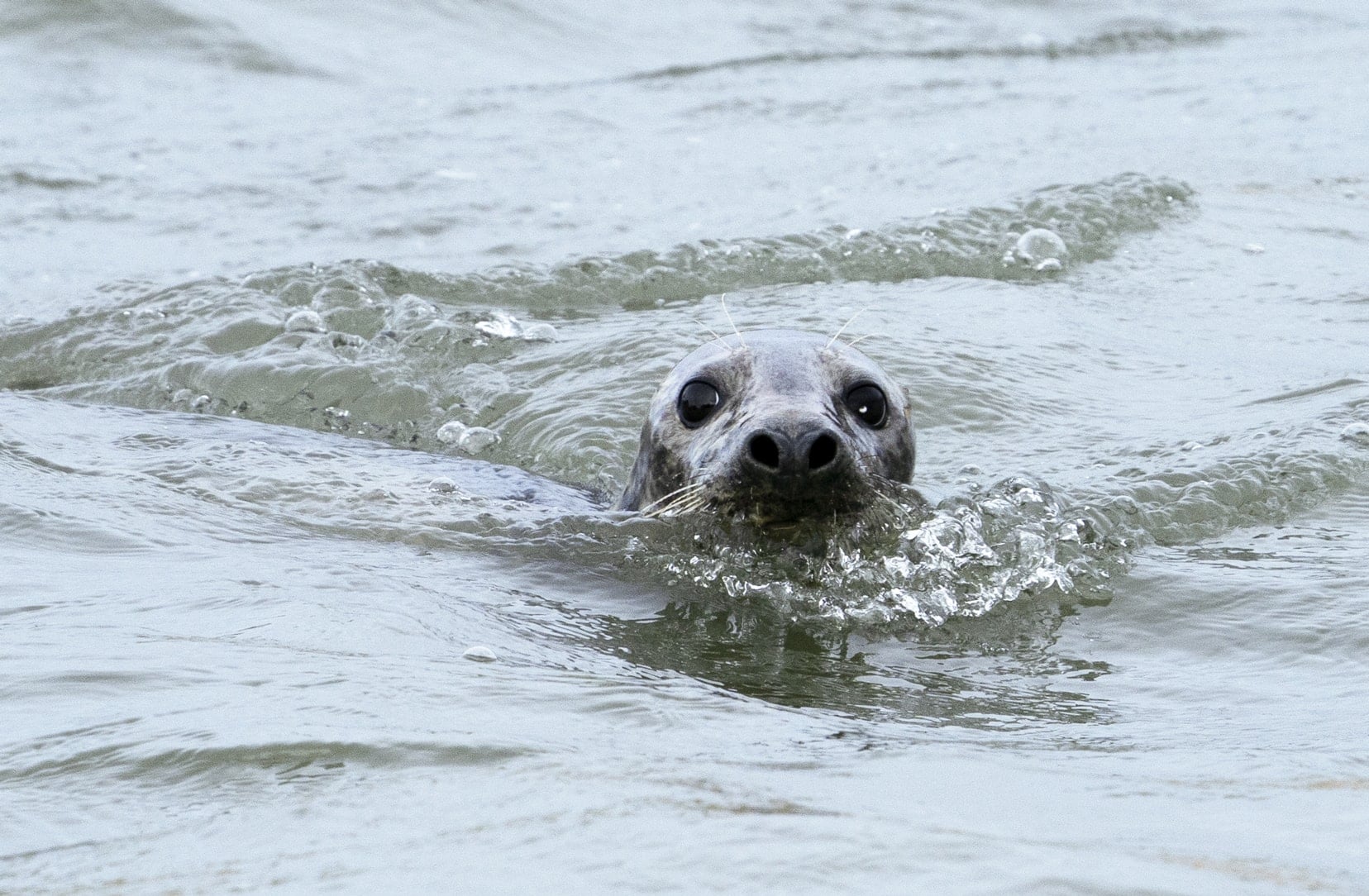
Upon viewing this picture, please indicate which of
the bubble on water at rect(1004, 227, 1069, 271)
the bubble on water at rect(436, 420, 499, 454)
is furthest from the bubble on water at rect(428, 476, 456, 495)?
the bubble on water at rect(1004, 227, 1069, 271)

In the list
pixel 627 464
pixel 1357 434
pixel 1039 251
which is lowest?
pixel 627 464

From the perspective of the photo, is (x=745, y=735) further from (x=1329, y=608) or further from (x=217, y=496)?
(x=217, y=496)

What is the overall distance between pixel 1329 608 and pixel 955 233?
470 centimetres

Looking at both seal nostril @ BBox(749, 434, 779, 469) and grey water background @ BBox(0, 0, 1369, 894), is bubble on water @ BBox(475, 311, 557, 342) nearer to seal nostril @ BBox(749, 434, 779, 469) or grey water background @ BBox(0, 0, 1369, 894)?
grey water background @ BBox(0, 0, 1369, 894)

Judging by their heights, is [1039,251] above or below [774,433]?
above

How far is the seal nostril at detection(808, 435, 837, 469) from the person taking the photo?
379 cm

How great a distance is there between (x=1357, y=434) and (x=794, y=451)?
2791mm

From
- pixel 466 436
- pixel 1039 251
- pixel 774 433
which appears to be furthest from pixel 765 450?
pixel 1039 251

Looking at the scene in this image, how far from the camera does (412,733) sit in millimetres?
2805

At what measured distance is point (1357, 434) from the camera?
5785 millimetres

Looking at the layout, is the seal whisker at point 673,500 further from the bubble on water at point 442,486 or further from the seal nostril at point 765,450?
the bubble on water at point 442,486

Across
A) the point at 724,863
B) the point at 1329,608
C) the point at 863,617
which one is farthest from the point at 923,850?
the point at 1329,608

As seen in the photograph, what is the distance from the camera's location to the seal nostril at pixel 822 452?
149 inches

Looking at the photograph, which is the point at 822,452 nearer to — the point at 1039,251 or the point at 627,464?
the point at 627,464
